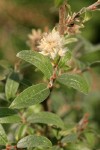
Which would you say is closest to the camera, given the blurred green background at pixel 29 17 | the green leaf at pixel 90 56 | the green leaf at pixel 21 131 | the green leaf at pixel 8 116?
A: the green leaf at pixel 8 116

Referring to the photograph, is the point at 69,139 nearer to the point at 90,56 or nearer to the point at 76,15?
the point at 76,15

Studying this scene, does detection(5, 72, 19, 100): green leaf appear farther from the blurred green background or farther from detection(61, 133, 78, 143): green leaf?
the blurred green background

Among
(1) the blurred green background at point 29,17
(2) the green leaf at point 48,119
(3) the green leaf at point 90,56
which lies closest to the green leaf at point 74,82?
(2) the green leaf at point 48,119

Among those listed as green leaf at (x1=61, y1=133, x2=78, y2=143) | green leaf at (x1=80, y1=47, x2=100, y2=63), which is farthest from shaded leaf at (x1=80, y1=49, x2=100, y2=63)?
green leaf at (x1=61, y1=133, x2=78, y2=143)

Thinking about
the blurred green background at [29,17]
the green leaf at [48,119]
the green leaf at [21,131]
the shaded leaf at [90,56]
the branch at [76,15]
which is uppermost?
the blurred green background at [29,17]

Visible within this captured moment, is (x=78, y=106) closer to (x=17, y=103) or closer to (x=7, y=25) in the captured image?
(x=17, y=103)

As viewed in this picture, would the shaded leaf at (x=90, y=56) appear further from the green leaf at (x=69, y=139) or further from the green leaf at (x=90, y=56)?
the green leaf at (x=69, y=139)

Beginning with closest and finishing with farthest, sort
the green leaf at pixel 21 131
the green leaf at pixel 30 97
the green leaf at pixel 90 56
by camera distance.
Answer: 1. the green leaf at pixel 30 97
2. the green leaf at pixel 21 131
3. the green leaf at pixel 90 56
